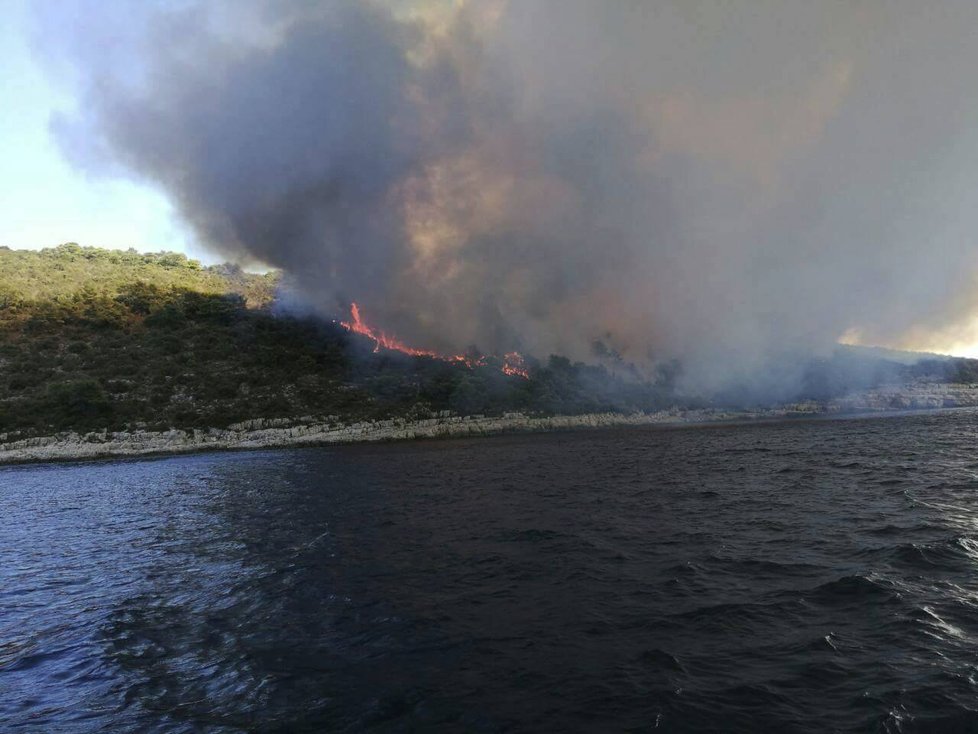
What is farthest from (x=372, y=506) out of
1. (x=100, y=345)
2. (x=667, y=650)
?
(x=100, y=345)

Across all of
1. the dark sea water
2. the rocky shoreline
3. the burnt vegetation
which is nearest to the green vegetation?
the burnt vegetation

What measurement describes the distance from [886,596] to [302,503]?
2815 cm

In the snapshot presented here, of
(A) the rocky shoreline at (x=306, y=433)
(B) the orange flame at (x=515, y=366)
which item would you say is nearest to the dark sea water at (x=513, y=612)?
(A) the rocky shoreline at (x=306, y=433)

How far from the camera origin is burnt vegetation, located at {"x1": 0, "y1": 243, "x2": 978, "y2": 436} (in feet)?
290

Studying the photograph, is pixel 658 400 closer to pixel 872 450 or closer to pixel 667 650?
pixel 872 450

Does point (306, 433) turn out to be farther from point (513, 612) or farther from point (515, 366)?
point (513, 612)

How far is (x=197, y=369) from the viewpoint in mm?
105375

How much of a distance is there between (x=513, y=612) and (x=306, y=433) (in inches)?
3004

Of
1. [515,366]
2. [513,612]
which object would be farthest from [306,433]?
[513,612]

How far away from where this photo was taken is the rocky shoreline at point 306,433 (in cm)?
7275

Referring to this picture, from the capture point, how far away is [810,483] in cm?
2955

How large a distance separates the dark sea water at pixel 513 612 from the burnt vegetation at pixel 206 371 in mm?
68482

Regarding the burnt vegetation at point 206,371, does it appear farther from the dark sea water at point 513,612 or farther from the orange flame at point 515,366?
the dark sea water at point 513,612

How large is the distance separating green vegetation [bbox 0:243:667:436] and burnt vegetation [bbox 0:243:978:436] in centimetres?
33
